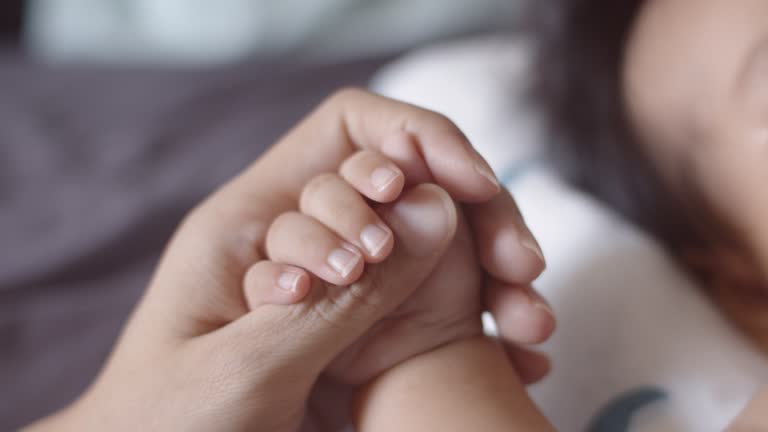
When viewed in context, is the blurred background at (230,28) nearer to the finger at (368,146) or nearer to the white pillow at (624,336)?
the white pillow at (624,336)

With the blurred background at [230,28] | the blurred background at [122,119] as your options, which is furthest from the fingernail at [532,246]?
the blurred background at [230,28]

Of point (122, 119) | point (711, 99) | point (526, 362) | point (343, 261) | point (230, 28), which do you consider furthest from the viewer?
point (230, 28)

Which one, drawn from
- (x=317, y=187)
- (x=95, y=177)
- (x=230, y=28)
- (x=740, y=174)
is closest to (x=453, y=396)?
(x=317, y=187)

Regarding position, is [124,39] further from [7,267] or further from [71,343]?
[71,343]

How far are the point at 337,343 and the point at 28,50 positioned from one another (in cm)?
115

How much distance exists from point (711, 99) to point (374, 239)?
0.44 m

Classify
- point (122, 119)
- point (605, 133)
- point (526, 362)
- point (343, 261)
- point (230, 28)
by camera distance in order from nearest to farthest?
1. point (343, 261)
2. point (526, 362)
3. point (605, 133)
4. point (122, 119)
5. point (230, 28)

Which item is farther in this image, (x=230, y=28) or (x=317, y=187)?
(x=230, y=28)

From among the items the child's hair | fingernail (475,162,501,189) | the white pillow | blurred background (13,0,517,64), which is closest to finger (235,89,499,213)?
fingernail (475,162,501,189)

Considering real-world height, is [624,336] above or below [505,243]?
below

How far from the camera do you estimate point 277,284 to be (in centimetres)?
47

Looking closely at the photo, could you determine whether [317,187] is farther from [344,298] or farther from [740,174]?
[740,174]

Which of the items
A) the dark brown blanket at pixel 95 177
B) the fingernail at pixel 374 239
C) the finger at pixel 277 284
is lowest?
the dark brown blanket at pixel 95 177

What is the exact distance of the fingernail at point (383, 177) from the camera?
0.47m
